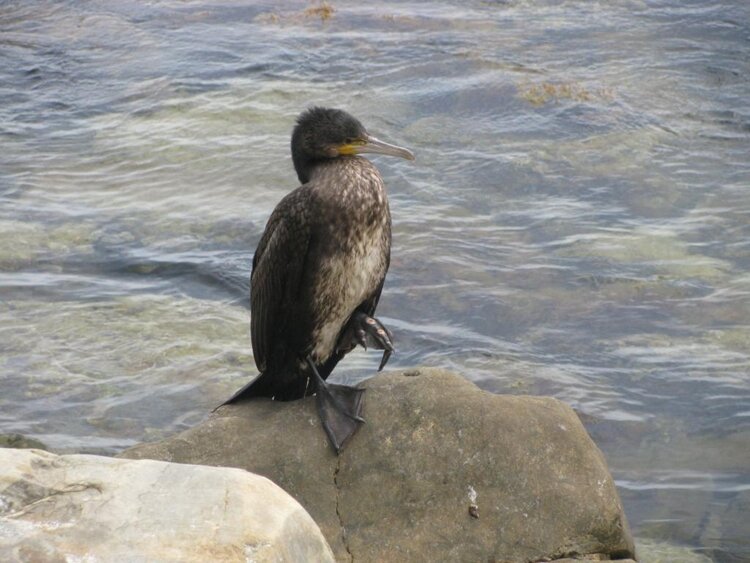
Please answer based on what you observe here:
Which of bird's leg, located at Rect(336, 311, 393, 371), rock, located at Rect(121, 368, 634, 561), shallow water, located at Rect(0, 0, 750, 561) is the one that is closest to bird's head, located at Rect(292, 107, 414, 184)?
bird's leg, located at Rect(336, 311, 393, 371)

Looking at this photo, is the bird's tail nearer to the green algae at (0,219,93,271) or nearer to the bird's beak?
the bird's beak

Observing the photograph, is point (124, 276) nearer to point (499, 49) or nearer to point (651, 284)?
point (651, 284)

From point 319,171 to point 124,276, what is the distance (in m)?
3.77

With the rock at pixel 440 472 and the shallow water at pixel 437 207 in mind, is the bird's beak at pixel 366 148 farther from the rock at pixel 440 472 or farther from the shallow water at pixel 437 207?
the shallow water at pixel 437 207

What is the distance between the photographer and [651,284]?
8188 mm

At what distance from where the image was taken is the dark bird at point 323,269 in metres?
5.04

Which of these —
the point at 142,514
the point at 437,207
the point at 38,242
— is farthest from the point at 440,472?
the point at 38,242

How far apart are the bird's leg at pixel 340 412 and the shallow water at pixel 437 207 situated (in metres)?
1.74

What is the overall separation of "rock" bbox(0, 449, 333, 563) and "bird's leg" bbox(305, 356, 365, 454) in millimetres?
1342

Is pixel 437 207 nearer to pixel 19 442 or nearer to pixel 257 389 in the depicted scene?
pixel 19 442

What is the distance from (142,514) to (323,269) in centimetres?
208

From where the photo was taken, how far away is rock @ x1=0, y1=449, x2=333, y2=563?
9.86ft

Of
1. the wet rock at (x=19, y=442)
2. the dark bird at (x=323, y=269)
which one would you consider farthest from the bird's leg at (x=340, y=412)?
the wet rock at (x=19, y=442)

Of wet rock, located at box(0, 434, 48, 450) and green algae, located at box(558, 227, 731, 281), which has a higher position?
green algae, located at box(558, 227, 731, 281)
